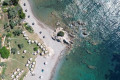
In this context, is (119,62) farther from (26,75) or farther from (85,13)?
(26,75)

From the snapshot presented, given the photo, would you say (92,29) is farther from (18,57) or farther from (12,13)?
(12,13)

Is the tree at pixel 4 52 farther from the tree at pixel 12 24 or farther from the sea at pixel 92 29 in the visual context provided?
the sea at pixel 92 29

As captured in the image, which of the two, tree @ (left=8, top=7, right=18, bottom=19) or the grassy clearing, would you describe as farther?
the grassy clearing

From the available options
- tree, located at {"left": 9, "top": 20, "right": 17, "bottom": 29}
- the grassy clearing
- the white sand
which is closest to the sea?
the white sand

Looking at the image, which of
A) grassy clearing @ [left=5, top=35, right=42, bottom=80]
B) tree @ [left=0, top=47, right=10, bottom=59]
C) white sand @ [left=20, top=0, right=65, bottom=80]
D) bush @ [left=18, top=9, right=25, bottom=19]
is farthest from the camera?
white sand @ [left=20, top=0, right=65, bottom=80]

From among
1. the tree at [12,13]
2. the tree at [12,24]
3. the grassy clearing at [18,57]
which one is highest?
the tree at [12,13]

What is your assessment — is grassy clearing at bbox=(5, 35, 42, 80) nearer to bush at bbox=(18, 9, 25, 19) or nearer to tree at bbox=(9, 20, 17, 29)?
tree at bbox=(9, 20, 17, 29)

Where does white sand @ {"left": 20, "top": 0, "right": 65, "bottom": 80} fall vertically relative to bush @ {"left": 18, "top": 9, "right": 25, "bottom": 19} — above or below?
below

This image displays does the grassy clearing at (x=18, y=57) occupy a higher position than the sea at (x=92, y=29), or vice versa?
the sea at (x=92, y=29)

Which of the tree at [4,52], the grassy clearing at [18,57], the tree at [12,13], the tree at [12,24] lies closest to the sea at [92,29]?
the tree at [12,13]
